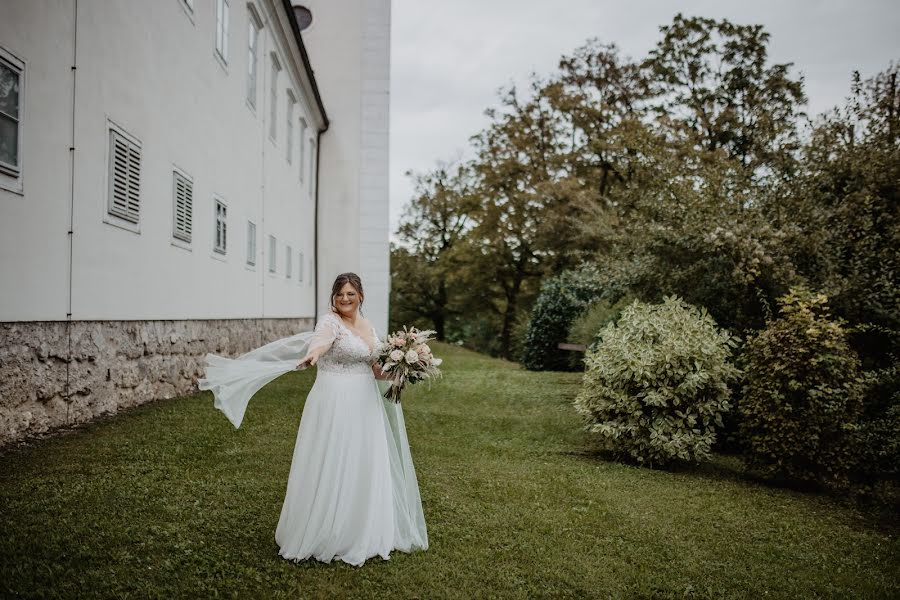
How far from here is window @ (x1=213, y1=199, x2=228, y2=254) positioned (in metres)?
14.0

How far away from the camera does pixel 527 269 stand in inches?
1473

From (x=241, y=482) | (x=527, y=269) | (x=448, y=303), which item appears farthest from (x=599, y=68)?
(x=241, y=482)

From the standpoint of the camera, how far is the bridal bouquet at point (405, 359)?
5168 millimetres

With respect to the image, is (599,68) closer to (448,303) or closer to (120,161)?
(448,303)

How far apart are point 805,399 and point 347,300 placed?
19.5 feet

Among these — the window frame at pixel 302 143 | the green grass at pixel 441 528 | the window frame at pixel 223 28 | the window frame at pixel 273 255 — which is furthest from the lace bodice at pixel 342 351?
the window frame at pixel 302 143

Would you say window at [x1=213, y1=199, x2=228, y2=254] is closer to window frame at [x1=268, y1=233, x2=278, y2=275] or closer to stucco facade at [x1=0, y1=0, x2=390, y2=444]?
stucco facade at [x1=0, y1=0, x2=390, y2=444]

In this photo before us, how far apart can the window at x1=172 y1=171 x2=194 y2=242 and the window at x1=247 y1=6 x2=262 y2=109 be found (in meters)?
4.38

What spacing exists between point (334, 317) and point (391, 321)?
135 ft

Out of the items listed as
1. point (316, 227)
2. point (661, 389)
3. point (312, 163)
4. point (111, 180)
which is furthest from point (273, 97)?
point (661, 389)

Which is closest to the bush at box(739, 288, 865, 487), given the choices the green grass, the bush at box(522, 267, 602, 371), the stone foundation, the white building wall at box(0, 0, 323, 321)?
the green grass

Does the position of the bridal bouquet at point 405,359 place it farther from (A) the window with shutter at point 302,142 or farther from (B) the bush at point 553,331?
(B) the bush at point 553,331

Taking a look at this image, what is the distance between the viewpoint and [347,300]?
5250mm

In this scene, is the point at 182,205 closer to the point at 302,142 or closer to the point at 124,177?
the point at 124,177
